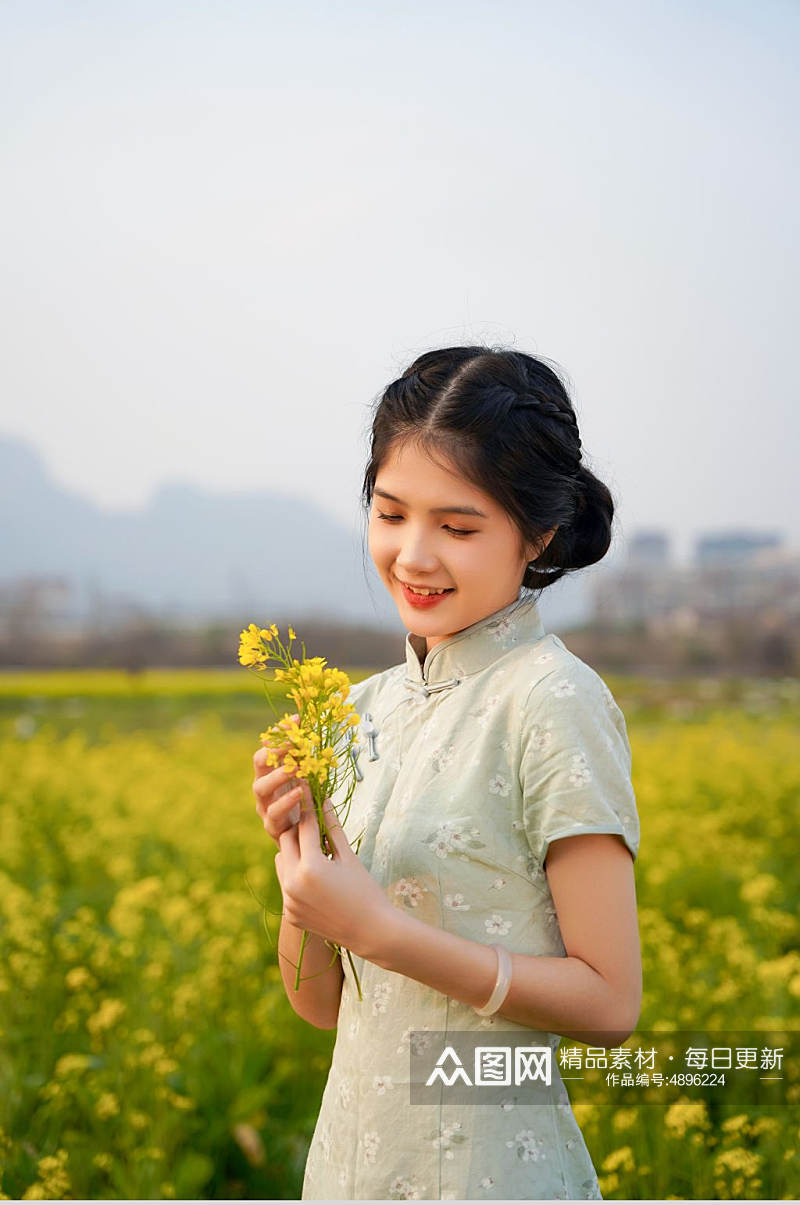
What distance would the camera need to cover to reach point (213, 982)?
251cm

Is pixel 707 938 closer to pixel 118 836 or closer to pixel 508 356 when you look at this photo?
pixel 118 836

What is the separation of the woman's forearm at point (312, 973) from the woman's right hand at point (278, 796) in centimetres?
18

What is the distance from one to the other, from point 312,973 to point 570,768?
36cm

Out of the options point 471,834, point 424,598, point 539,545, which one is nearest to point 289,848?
point 471,834

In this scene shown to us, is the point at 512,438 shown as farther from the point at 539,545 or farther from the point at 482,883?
the point at 482,883

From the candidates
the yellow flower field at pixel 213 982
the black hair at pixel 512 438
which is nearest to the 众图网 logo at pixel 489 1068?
the black hair at pixel 512 438

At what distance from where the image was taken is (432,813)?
104 cm

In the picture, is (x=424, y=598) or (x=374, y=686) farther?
(x=374, y=686)

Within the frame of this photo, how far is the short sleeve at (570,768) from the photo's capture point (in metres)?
0.98

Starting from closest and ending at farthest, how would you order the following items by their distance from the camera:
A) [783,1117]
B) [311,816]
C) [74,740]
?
[311,816]
[783,1117]
[74,740]

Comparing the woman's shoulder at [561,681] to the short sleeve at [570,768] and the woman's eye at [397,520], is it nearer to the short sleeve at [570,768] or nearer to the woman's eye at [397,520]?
the short sleeve at [570,768]

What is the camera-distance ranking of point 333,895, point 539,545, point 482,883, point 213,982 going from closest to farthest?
point 333,895 → point 482,883 → point 539,545 → point 213,982

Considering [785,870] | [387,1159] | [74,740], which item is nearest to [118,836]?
[74,740]

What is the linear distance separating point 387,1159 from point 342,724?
392 mm
